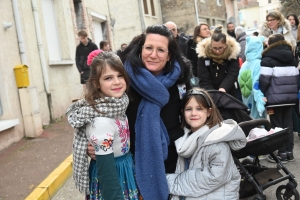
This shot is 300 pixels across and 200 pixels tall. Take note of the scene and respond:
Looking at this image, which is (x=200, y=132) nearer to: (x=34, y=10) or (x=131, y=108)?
(x=131, y=108)

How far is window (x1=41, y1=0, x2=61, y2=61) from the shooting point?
9.33 metres

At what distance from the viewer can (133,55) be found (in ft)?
7.69

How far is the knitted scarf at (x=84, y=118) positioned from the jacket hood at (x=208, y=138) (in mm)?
513

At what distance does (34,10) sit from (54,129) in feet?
9.20

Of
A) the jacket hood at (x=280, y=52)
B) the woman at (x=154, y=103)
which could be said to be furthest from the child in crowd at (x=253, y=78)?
the woman at (x=154, y=103)

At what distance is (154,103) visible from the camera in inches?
87.5

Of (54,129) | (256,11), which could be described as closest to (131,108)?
(54,129)

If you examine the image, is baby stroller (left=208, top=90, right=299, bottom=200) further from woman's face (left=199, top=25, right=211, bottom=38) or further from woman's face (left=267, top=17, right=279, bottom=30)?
woman's face (left=199, top=25, right=211, bottom=38)

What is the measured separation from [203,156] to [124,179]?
0.64 metres

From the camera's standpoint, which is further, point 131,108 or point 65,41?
point 65,41

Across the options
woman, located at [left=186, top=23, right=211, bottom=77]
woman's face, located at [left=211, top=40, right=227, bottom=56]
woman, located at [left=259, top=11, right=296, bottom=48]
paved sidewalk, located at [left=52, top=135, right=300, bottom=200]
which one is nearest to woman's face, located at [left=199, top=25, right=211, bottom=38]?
woman, located at [left=186, top=23, right=211, bottom=77]

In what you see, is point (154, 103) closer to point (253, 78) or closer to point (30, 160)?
point (253, 78)

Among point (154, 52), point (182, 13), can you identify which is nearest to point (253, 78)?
point (154, 52)

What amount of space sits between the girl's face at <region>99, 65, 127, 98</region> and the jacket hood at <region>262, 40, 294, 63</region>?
2.96 metres
